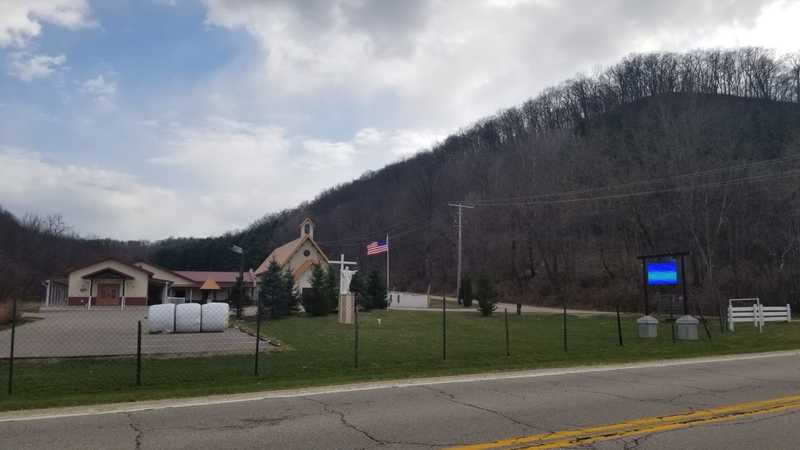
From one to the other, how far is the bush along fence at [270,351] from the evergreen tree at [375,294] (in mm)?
13056

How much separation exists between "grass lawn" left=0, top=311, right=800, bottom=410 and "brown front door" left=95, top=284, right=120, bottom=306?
37.5 m

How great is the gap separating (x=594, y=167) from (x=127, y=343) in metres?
56.2

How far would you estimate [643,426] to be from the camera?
6980 mm

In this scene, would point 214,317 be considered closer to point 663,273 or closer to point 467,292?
point 663,273

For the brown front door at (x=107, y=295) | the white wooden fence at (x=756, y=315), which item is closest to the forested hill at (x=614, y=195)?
the white wooden fence at (x=756, y=315)

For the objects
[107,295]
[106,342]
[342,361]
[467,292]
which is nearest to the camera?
[342,361]

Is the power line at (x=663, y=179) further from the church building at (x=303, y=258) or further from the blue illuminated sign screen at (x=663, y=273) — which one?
the church building at (x=303, y=258)

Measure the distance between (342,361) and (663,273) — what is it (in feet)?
65.7

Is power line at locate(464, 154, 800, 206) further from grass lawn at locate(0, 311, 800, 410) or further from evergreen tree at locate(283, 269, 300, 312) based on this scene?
evergreen tree at locate(283, 269, 300, 312)

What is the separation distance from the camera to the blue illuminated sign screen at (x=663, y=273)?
27922 mm

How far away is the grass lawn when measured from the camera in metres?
10.7

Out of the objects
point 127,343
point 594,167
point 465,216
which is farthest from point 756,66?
point 127,343

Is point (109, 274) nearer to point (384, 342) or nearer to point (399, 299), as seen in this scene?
point (399, 299)

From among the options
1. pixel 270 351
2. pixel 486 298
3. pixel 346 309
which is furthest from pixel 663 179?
pixel 270 351
